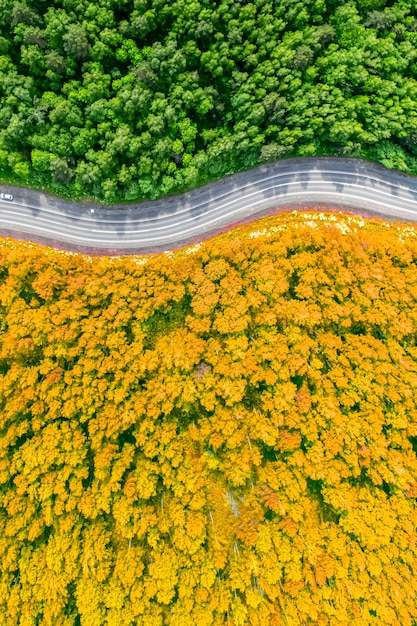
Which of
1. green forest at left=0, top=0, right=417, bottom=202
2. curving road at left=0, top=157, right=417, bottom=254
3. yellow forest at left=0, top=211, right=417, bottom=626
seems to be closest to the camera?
green forest at left=0, top=0, right=417, bottom=202

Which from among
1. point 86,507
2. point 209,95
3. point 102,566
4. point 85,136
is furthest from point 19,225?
point 102,566

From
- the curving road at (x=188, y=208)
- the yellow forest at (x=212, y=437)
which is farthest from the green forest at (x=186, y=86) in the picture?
the yellow forest at (x=212, y=437)

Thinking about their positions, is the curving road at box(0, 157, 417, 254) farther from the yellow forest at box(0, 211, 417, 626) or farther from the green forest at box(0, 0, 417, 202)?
the yellow forest at box(0, 211, 417, 626)

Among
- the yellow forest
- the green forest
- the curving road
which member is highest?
the green forest

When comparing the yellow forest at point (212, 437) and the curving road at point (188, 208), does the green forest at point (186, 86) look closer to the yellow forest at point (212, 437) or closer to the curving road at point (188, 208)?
the curving road at point (188, 208)

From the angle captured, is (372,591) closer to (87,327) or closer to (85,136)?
(87,327)

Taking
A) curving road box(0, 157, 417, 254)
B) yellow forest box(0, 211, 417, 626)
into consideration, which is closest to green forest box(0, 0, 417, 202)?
curving road box(0, 157, 417, 254)

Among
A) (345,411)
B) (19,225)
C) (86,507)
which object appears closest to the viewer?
(86,507)
